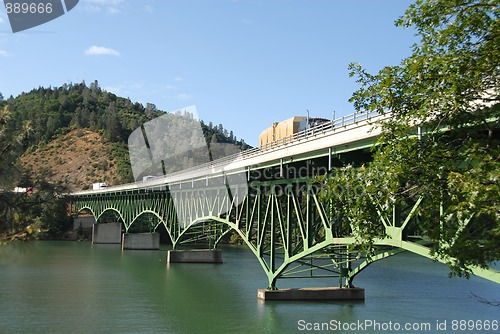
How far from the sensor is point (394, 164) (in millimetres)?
10562

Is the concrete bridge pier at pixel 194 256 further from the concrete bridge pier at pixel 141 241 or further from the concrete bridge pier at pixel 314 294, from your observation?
the concrete bridge pier at pixel 314 294

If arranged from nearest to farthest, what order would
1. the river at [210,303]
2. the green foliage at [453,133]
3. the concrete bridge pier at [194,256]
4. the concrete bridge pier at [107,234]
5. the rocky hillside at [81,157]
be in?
the green foliage at [453,133] < the river at [210,303] < the concrete bridge pier at [194,256] < the concrete bridge pier at [107,234] < the rocky hillside at [81,157]

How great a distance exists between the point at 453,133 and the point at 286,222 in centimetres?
2204

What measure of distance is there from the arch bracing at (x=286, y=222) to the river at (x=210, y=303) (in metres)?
2.82

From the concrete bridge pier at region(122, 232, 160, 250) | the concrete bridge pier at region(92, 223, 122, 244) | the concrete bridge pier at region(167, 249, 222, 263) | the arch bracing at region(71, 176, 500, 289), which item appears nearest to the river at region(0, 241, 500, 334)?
the arch bracing at region(71, 176, 500, 289)

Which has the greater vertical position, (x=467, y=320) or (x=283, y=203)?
(x=283, y=203)

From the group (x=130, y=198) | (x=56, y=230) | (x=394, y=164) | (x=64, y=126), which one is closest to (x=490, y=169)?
(x=394, y=164)

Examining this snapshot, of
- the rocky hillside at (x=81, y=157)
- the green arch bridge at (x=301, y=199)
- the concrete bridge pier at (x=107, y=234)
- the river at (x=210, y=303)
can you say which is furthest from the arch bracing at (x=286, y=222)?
the rocky hillside at (x=81, y=157)

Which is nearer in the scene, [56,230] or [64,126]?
[56,230]

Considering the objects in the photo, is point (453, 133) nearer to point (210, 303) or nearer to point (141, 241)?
point (210, 303)

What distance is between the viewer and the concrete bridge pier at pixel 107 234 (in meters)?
103

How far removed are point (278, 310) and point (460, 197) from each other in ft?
78.3

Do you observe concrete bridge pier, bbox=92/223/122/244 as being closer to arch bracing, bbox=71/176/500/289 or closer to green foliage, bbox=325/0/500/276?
arch bracing, bbox=71/176/500/289

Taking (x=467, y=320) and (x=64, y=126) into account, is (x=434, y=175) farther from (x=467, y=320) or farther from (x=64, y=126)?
(x=64, y=126)
